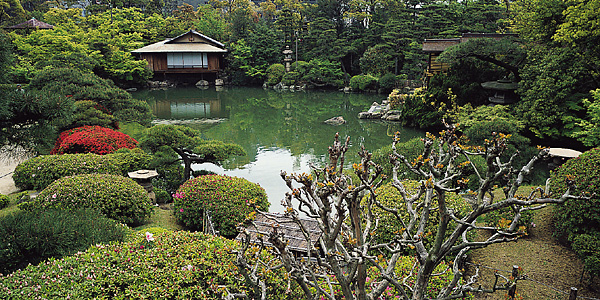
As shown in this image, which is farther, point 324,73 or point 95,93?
point 324,73

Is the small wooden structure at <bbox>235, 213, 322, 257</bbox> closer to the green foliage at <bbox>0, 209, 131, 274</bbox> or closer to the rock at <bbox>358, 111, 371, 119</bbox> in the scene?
the green foliage at <bbox>0, 209, 131, 274</bbox>

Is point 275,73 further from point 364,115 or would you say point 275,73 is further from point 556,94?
point 556,94

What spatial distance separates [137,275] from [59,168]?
468 cm

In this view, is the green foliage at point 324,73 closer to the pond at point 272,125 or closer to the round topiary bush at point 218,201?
the pond at point 272,125

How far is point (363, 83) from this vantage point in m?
25.4

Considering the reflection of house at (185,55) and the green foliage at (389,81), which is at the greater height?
the reflection of house at (185,55)

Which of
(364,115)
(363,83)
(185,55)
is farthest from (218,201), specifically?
(185,55)

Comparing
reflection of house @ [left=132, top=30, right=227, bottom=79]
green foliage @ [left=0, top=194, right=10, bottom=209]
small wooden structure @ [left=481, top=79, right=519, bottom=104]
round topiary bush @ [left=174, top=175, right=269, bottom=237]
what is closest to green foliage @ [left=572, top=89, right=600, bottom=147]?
small wooden structure @ [left=481, top=79, right=519, bottom=104]

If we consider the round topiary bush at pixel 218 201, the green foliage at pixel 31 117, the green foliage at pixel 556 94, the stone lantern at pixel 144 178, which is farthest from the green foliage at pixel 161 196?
the green foliage at pixel 556 94

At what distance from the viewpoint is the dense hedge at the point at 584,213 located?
14.6ft

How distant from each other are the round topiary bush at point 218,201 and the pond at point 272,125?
130 cm

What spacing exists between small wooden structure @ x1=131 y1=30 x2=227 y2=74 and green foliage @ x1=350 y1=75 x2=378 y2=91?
9918 mm

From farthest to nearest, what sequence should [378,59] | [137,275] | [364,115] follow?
[378,59], [364,115], [137,275]

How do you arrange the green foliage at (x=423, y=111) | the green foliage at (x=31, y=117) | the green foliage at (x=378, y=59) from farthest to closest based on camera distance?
Answer: the green foliage at (x=378, y=59) → the green foliage at (x=423, y=111) → the green foliage at (x=31, y=117)
